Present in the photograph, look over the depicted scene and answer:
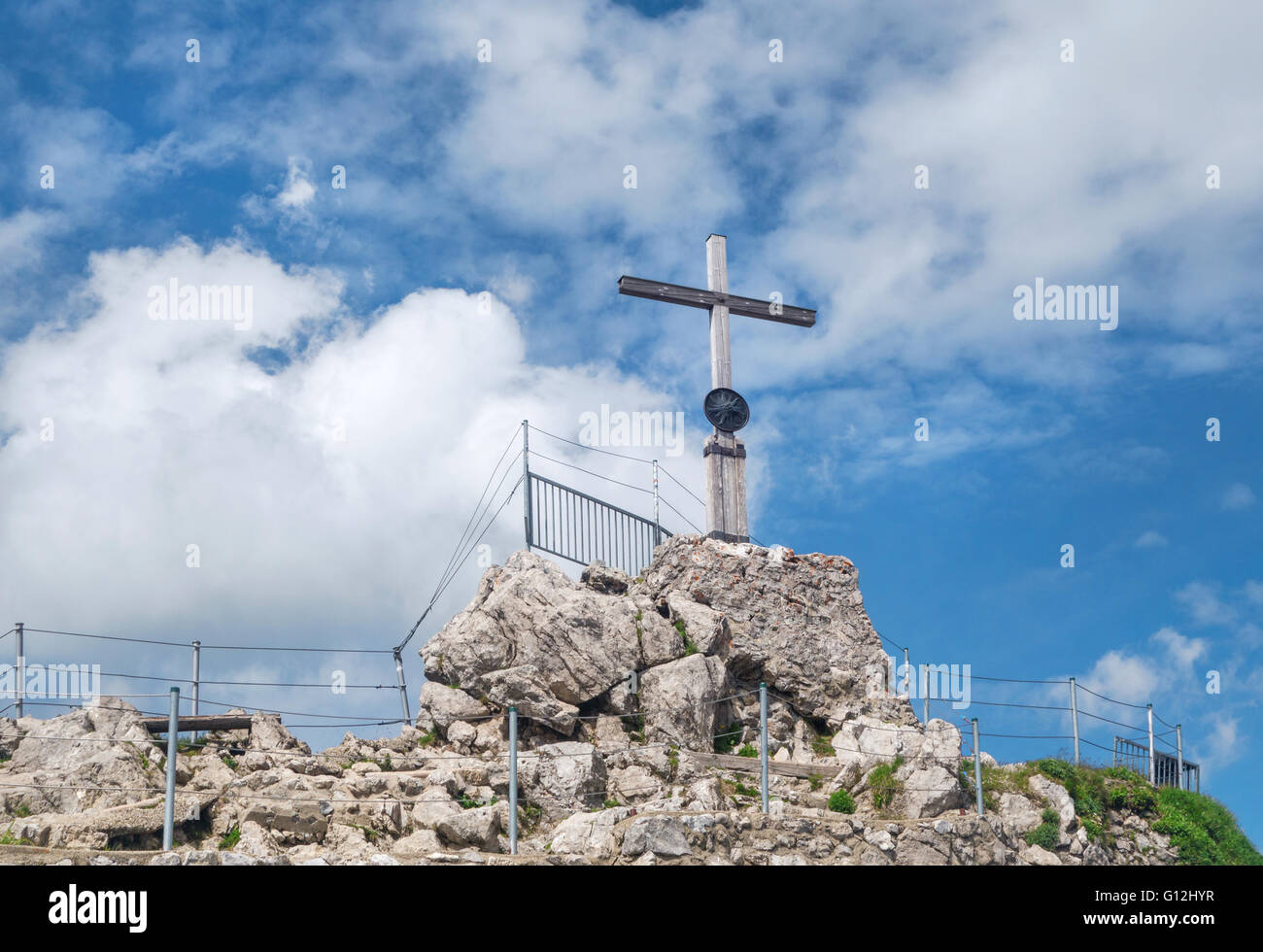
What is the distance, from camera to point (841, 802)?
16.1 m

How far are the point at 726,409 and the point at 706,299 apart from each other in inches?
84.8

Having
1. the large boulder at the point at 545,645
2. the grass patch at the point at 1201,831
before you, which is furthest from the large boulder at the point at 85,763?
the grass patch at the point at 1201,831

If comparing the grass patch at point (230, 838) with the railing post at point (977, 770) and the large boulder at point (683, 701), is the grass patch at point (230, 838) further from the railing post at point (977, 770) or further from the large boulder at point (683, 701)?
the railing post at point (977, 770)

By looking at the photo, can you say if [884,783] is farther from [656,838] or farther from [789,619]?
[656,838]

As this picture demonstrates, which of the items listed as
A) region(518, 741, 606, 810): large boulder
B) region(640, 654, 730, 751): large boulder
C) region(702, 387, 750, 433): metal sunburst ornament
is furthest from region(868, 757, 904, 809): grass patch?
region(702, 387, 750, 433): metal sunburst ornament

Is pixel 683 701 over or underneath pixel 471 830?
over

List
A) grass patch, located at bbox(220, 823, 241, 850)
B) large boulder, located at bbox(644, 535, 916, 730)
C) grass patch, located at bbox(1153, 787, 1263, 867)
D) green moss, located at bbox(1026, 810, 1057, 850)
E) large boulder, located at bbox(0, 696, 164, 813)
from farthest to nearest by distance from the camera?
1. grass patch, located at bbox(1153, 787, 1263, 867)
2. large boulder, located at bbox(644, 535, 916, 730)
3. green moss, located at bbox(1026, 810, 1057, 850)
4. large boulder, located at bbox(0, 696, 164, 813)
5. grass patch, located at bbox(220, 823, 241, 850)

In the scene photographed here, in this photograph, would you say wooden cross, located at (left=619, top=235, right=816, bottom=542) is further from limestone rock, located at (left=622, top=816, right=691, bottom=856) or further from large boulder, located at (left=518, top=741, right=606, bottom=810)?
limestone rock, located at (left=622, top=816, right=691, bottom=856)

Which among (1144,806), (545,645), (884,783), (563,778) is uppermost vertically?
(545,645)

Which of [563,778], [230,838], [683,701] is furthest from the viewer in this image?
[683,701]

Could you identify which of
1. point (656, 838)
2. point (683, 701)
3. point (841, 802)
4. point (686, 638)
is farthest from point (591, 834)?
point (686, 638)

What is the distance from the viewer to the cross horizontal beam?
21438 mm

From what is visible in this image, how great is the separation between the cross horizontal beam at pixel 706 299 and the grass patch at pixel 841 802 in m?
9.35

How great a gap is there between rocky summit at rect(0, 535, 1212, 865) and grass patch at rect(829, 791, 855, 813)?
3 centimetres
